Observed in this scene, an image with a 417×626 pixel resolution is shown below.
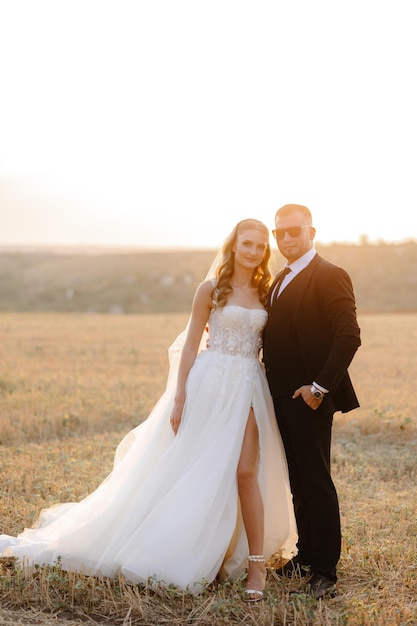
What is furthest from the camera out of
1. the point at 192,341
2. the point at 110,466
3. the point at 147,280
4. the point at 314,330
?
the point at 147,280

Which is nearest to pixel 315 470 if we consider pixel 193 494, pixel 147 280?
pixel 193 494

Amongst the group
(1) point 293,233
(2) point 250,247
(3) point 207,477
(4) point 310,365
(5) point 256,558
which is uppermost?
(1) point 293,233

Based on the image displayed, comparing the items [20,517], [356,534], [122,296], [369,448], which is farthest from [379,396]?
[122,296]

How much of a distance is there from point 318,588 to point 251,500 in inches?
32.4

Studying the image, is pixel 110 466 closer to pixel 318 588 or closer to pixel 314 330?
pixel 318 588

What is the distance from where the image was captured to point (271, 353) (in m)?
5.87

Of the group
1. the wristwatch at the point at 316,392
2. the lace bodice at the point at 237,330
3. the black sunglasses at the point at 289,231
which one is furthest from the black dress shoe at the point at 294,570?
the black sunglasses at the point at 289,231

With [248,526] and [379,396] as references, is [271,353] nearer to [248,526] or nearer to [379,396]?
[248,526]

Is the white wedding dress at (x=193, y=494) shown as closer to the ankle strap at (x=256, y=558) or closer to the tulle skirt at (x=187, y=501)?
the tulle skirt at (x=187, y=501)

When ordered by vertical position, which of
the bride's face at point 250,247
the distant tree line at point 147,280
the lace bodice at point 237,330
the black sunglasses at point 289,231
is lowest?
the distant tree line at point 147,280

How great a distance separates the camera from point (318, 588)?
5781 mm

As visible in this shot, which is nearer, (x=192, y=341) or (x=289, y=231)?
(x=289, y=231)

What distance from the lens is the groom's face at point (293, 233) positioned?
5852 millimetres

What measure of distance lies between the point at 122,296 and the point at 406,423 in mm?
62685
